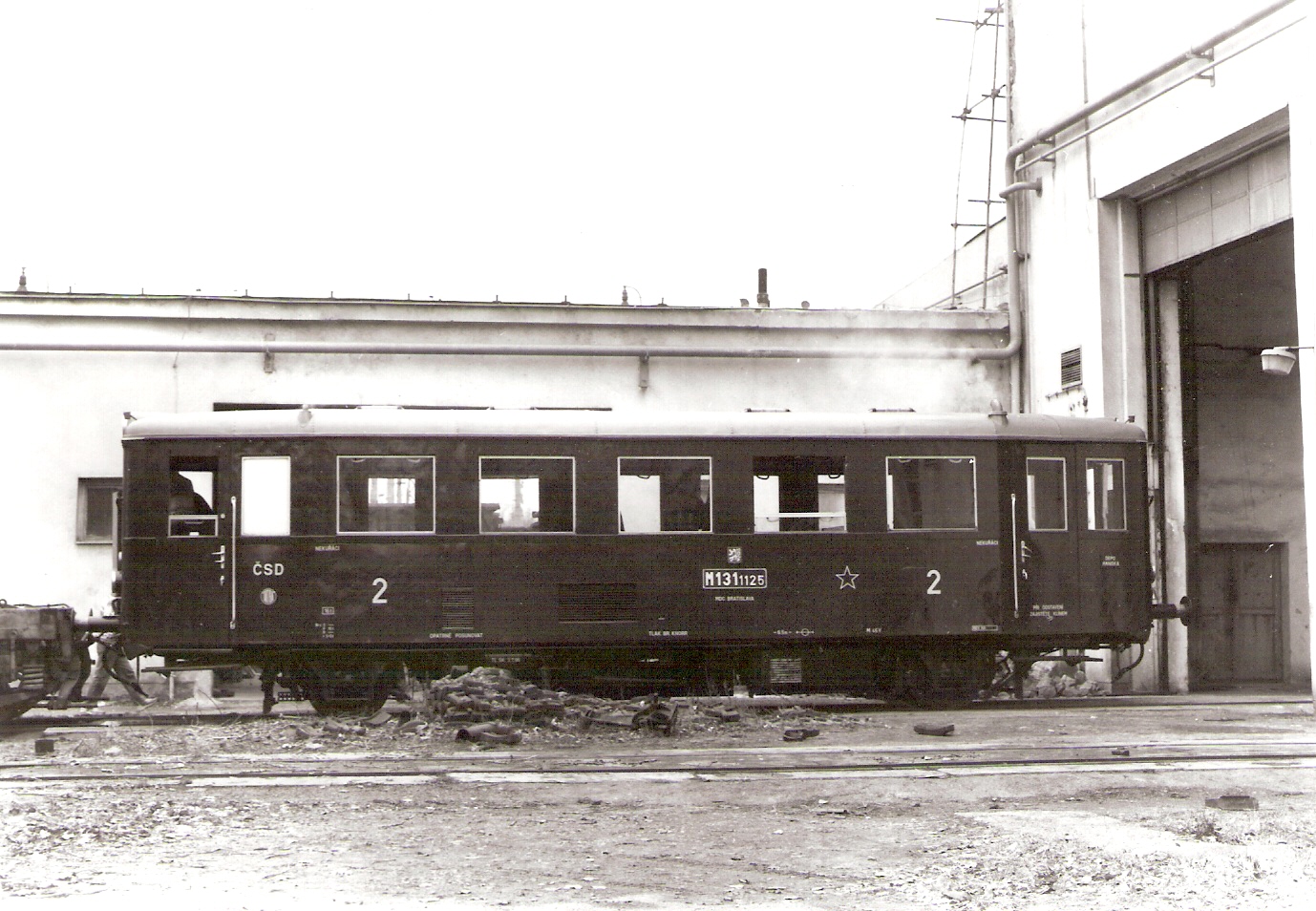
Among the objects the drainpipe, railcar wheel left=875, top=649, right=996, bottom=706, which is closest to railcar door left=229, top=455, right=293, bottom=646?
railcar wheel left=875, top=649, right=996, bottom=706

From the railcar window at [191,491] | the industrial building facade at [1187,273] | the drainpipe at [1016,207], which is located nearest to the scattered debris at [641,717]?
the railcar window at [191,491]

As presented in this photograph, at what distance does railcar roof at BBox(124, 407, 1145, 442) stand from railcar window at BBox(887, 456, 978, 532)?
1.04 feet

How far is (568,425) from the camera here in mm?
13977

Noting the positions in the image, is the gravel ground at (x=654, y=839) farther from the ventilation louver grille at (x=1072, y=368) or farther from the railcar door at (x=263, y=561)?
the ventilation louver grille at (x=1072, y=368)

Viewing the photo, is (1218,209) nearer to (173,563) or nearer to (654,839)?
(654,839)

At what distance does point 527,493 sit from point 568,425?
2.75 ft

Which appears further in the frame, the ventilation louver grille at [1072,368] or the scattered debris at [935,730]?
the ventilation louver grille at [1072,368]

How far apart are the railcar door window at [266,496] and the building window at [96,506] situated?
4.98 metres

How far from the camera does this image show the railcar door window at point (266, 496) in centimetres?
Answer: 1360

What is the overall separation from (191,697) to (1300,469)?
16.6 m

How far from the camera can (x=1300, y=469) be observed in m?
20.2

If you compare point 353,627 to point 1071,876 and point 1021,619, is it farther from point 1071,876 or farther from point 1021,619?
point 1071,876

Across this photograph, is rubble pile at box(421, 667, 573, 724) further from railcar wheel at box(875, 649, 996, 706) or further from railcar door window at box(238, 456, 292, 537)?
railcar wheel at box(875, 649, 996, 706)

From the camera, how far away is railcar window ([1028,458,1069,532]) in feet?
48.2
